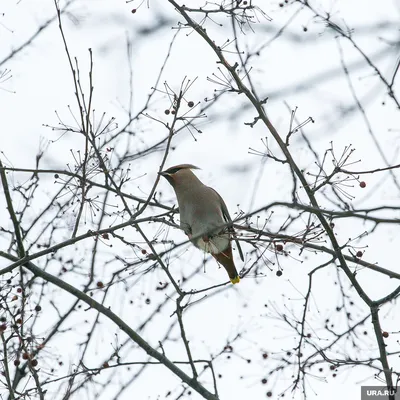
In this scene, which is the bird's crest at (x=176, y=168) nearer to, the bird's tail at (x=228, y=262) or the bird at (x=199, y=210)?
the bird at (x=199, y=210)

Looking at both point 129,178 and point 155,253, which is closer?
point 155,253

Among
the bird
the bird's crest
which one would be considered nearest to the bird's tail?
the bird

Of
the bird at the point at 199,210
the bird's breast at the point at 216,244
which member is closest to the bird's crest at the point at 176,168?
the bird at the point at 199,210

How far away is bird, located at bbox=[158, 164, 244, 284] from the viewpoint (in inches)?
217

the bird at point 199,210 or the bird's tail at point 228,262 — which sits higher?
the bird at point 199,210

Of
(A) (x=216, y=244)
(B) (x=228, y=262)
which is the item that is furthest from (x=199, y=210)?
(A) (x=216, y=244)

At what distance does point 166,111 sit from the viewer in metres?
4.70

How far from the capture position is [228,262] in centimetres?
563

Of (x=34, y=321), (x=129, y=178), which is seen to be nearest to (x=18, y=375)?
(x=34, y=321)

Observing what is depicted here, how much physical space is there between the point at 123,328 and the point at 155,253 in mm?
586

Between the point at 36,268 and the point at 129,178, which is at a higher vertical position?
the point at 129,178

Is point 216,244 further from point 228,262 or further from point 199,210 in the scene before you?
point 199,210

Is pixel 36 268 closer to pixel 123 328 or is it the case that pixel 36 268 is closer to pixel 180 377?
pixel 123 328

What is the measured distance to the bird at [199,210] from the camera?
5.52m
